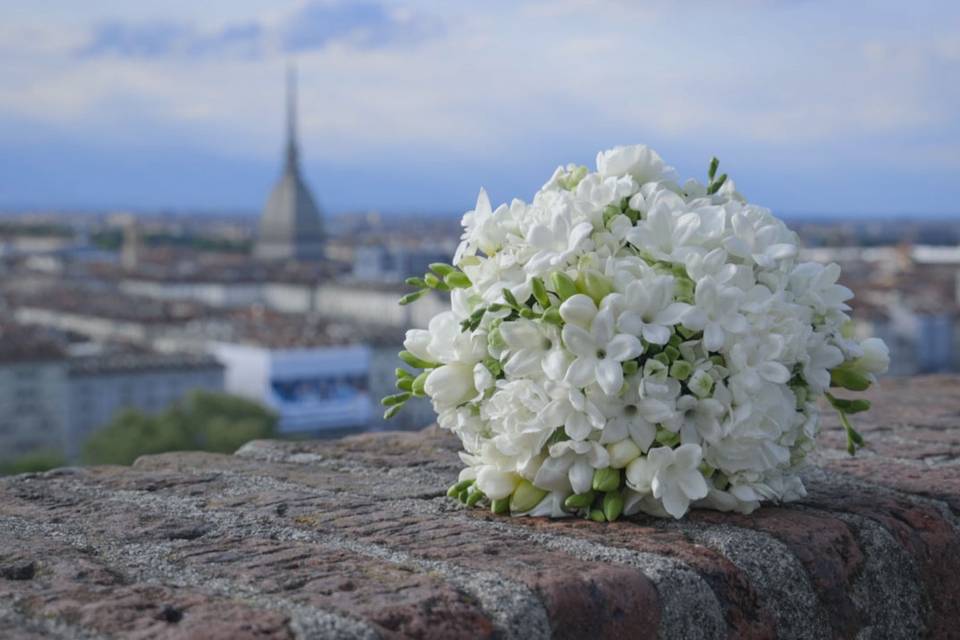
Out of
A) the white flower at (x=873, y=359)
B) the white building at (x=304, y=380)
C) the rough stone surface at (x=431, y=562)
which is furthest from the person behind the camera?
the white building at (x=304, y=380)

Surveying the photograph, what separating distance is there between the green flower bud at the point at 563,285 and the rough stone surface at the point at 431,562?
182 mm

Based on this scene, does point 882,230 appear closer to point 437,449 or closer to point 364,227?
point 364,227

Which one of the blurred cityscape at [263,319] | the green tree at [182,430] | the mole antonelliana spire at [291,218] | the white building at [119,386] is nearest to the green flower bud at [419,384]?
the blurred cityscape at [263,319]

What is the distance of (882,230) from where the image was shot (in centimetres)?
9138

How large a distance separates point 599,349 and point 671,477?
0.12m

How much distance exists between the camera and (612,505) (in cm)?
130

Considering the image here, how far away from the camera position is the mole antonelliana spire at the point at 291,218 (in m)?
77.4

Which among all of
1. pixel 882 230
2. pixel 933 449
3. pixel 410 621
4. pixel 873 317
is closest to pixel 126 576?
pixel 410 621

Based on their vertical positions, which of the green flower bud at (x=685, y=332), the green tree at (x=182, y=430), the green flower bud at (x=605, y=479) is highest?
the green flower bud at (x=685, y=332)

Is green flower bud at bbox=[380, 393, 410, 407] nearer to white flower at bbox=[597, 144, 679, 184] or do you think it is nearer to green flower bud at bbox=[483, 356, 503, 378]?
green flower bud at bbox=[483, 356, 503, 378]

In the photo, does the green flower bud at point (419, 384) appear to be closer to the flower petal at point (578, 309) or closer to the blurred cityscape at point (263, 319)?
the flower petal at point (578, 309)

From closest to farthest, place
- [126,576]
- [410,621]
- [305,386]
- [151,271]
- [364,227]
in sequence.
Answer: [410,621] → [126,576] → [305,386] → [151,271] → [364,227]

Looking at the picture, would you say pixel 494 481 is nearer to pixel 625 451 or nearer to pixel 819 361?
pixel 625 451

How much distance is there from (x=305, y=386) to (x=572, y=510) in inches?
1449
